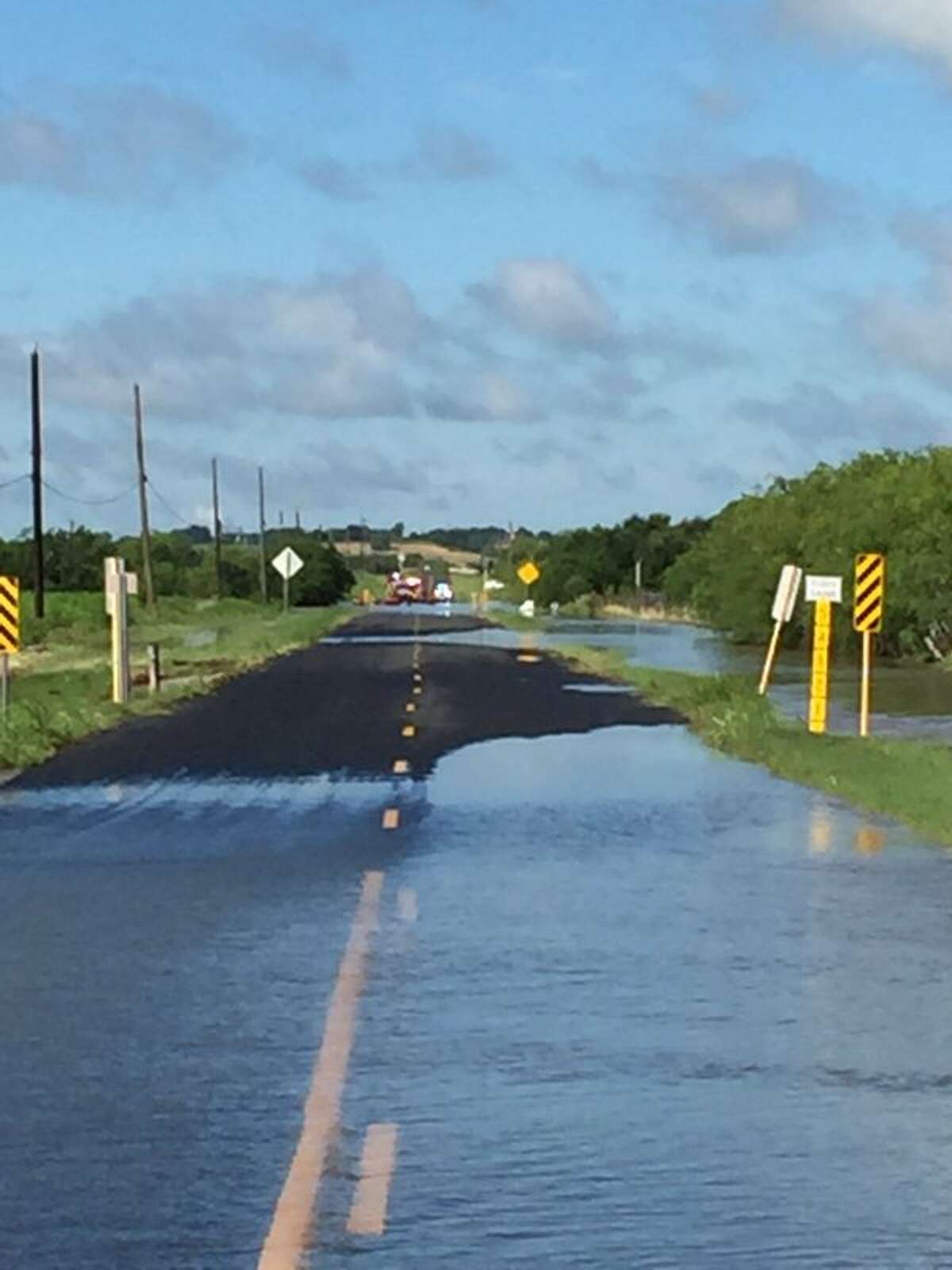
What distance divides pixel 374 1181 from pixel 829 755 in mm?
21318

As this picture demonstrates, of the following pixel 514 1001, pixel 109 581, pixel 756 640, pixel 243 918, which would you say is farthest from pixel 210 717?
pixel 756 640

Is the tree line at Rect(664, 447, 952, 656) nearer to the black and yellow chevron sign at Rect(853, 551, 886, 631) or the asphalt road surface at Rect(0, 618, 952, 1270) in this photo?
the black and yellow chevron sign at Rect(853, 551, 886, 631)

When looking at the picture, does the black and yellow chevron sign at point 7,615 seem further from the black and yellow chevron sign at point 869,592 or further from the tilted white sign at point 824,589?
the black and yellow chevron sign at point 869,592

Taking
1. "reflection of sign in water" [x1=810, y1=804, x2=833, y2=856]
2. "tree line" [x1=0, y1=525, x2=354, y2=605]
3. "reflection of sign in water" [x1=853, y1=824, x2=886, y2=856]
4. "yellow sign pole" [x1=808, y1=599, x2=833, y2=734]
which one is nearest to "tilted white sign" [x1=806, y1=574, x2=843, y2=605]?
"yellow sign pole" [x1=808, y1=599, x2=833, y2=734]

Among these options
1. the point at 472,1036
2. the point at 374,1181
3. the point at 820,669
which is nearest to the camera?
the point at 374,1181

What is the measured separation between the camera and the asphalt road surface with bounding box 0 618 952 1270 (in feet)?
26.8

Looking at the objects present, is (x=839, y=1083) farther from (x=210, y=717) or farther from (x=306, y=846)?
(x=210, y=717)

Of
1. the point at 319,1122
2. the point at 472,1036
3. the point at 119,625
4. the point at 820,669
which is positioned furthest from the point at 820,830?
the point at 119,625

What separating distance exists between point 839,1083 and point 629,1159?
1685mm

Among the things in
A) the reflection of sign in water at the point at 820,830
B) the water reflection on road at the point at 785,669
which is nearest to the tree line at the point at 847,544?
the water reflection on road at the point at 785,669

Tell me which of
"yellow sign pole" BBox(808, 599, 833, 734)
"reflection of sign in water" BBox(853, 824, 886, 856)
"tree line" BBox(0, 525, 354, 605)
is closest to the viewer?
"reflection of sign in water" BBox(853, 824, 886, 856)

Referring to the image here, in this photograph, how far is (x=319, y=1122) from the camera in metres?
9.70

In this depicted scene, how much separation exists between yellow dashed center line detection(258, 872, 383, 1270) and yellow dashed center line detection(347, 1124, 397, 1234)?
0.45 feet

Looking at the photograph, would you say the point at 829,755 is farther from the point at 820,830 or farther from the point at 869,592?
the point at 820,830
